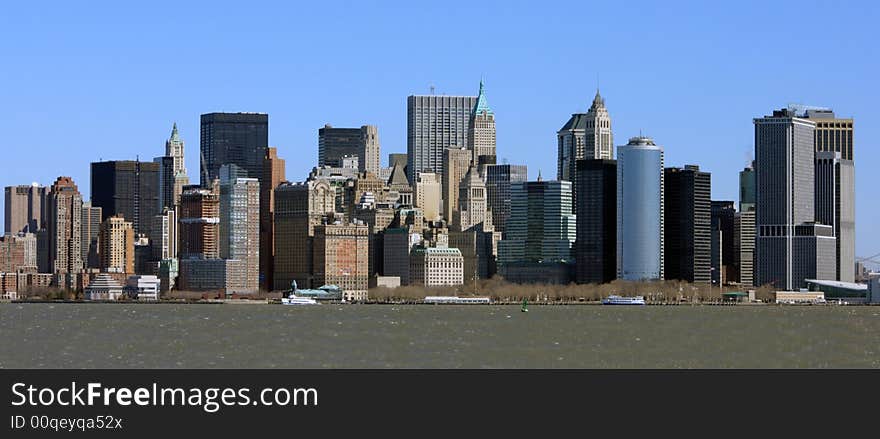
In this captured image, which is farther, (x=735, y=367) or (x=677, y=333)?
(x=677, y=333)
